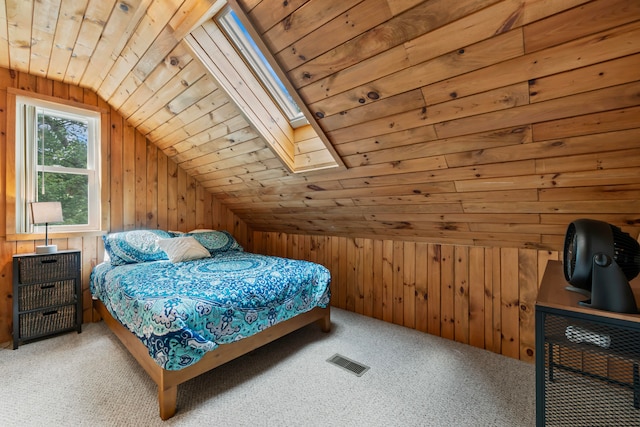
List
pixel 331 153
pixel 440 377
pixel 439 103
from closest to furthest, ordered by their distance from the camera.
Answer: pixel 439 103
pixel 440 377
pixel 331 153

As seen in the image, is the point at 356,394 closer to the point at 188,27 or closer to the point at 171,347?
the point at 171,347

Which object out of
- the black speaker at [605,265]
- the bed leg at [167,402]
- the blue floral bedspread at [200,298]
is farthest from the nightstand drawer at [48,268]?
the black speaker at [605,265]

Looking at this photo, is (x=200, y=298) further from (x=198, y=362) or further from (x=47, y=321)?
(x=47, y=321)

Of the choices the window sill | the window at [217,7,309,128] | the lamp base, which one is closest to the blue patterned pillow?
the window sill

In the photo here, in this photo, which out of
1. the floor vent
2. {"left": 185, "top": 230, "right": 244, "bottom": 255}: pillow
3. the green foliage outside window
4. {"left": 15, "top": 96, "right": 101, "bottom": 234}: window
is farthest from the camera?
{"left": 185, "top": 230, "right": 244, "bottom": 255}: pillow

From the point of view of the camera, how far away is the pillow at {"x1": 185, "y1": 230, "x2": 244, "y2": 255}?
123 inches

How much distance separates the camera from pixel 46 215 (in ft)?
7.70

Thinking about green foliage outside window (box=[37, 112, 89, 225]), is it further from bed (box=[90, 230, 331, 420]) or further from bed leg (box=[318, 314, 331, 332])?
bed leg (box=[318, 314, 331, 332])

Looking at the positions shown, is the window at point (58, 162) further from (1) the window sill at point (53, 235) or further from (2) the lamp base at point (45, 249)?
(2) the lamp base at point (45, 249)

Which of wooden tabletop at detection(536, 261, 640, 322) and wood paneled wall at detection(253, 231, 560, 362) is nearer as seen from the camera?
wooden tabletop at detection(536, 261, 640, 322)

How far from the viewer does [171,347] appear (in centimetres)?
149

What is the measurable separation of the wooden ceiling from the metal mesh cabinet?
0.65 meters

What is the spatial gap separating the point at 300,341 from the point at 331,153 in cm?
153

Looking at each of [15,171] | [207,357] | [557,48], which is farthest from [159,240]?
[557,48]
